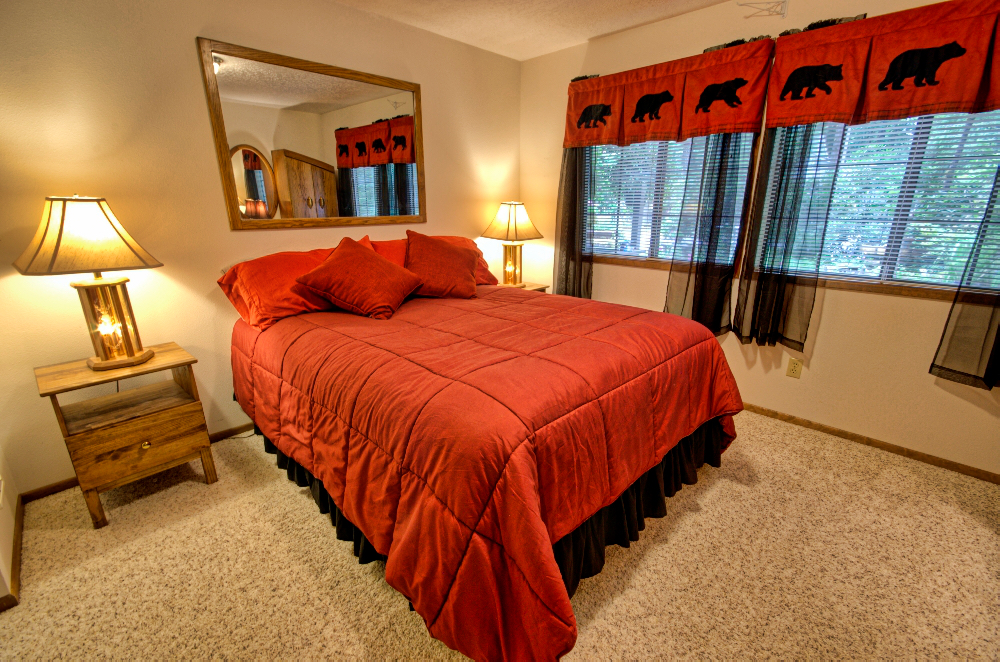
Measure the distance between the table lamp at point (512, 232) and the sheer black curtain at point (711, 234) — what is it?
1118 millimetres

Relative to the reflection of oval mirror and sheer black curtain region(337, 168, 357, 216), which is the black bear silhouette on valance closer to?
sheer black curtain region(337, 168, 357, 216)

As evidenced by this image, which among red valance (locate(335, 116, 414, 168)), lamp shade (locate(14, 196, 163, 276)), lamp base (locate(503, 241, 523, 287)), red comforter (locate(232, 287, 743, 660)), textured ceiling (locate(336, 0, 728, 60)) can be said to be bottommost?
red comforter (locate(232, 287, 743, 660))

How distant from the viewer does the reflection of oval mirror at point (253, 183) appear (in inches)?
92.6

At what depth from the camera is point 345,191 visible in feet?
9.13

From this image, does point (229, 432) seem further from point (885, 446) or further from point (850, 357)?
point (885, 446)

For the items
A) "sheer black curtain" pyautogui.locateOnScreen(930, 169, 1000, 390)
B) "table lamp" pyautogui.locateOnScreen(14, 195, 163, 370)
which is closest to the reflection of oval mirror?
"table lamp" pyautogui.locateOnScreen(14, 195, 163, 370)

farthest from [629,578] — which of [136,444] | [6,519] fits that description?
[6,519]

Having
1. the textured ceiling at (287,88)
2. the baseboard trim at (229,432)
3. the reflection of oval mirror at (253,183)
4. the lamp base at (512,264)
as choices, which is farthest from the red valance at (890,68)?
the baseboard trim at (229,432)

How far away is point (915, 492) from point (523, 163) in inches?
130

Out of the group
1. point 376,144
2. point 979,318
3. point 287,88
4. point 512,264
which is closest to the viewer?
point 979,318

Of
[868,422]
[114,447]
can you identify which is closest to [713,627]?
[868,422]

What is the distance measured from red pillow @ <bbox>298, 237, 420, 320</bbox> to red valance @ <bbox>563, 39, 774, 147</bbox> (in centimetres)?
183

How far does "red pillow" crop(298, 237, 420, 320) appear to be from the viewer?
Result: 224 centimetres

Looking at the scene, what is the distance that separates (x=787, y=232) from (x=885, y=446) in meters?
1.26
